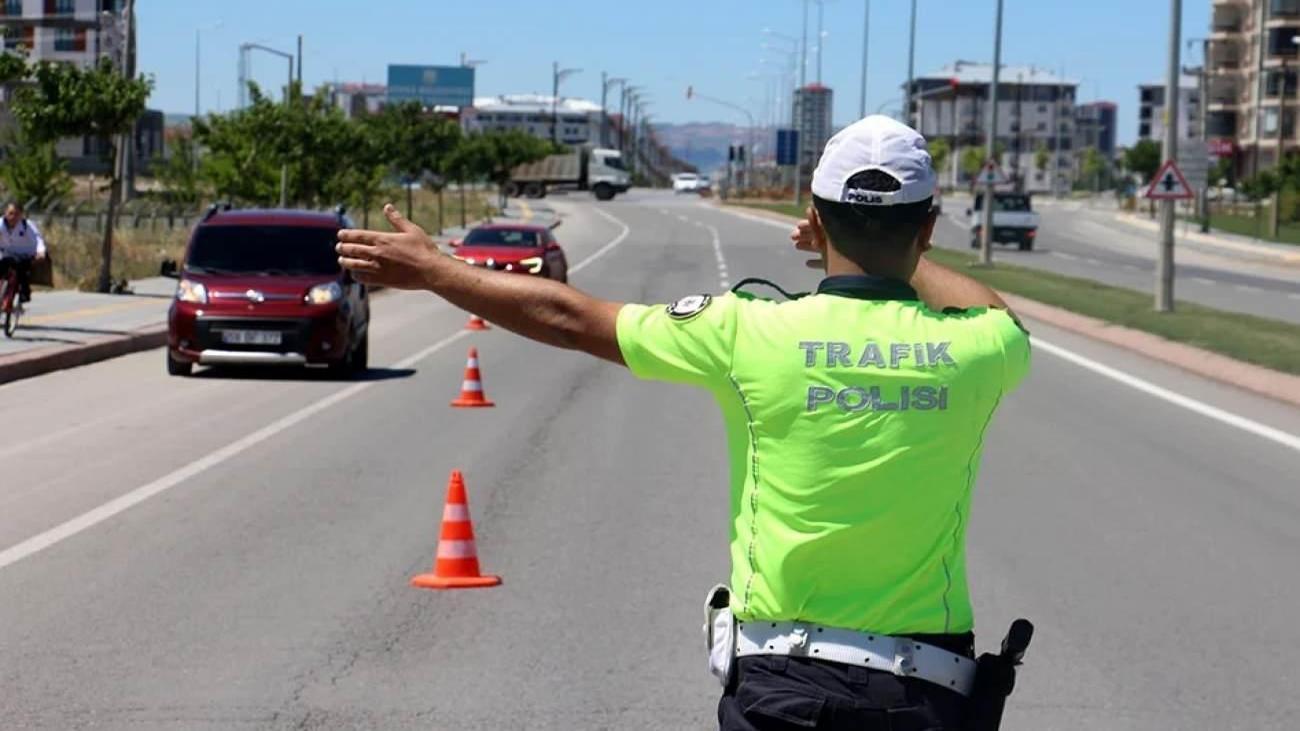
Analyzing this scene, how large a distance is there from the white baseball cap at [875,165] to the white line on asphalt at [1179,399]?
13.0 metres

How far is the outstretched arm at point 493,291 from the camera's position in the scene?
3.72 metres

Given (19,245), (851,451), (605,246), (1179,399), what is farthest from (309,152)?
(851,451)

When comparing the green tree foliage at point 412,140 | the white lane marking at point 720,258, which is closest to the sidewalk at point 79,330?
the white lane marking at point 720,258

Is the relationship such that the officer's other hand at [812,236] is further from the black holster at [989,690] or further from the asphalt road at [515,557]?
the asphalt road at [515,557]

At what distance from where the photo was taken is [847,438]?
11.5 feet

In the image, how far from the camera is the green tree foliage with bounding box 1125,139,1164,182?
6594 inches

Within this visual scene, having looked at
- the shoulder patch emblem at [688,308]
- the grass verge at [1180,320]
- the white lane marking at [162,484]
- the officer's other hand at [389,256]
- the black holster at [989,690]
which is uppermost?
the officer's other hand at [389,256]

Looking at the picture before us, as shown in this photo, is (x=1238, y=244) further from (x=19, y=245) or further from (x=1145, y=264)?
(x=19, y=245)

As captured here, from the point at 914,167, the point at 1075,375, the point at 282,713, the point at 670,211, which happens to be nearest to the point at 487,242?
the point at 1075,375

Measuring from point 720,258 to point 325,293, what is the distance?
3908 cm

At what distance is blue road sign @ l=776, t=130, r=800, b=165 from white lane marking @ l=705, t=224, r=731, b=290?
188ft

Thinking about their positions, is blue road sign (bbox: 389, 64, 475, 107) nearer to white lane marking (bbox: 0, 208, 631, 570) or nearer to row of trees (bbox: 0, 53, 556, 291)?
row of trees (bbox: 0, 53, 556, 291)

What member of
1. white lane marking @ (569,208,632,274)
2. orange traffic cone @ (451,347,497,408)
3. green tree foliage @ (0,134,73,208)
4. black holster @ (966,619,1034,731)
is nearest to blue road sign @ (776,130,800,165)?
white lane marking @ (569,208,632,274)

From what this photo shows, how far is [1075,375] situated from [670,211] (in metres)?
88.1
